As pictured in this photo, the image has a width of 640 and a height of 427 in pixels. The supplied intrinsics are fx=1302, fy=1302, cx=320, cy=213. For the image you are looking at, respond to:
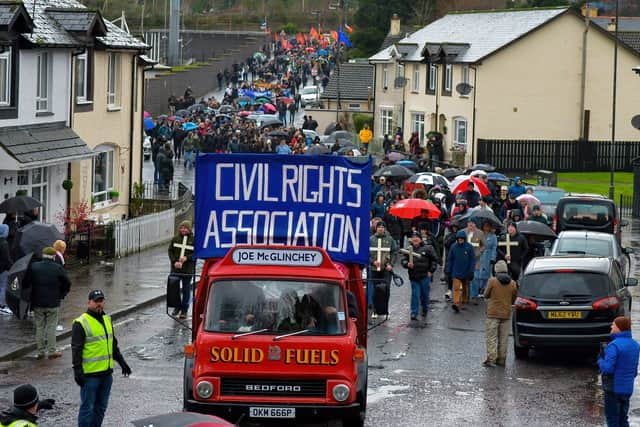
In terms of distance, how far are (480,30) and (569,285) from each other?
43.9 metres

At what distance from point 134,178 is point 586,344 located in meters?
22.6

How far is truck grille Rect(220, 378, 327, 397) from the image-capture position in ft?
45.2

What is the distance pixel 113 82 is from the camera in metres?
36.9

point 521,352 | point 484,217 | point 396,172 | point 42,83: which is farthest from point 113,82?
point 521,352

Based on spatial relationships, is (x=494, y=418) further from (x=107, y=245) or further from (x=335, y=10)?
(x=335, y=10)

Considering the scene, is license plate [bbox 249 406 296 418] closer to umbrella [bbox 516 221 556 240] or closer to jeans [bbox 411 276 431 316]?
jeans [bbox 411 276 431 316]

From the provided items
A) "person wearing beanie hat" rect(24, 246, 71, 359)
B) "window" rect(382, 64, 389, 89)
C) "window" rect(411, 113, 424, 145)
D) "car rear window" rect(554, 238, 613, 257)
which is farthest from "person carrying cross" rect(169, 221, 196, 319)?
"window" rect(382, 64, 389, 89)

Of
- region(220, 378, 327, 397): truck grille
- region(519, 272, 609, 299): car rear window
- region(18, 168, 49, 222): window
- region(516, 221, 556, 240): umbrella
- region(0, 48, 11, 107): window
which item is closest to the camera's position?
region(220, 378, 327, 397): truck grille

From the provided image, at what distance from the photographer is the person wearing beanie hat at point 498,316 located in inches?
752

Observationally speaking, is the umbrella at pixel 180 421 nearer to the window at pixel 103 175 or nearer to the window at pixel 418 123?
the window at pixel 103 175

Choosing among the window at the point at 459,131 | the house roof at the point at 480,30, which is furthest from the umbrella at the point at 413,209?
the window at the point at 459,131

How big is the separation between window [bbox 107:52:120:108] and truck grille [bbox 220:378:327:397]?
2337 cm

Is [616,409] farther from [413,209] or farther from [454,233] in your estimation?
[413,209]

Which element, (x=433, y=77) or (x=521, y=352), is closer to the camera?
(x=521, y=352)
